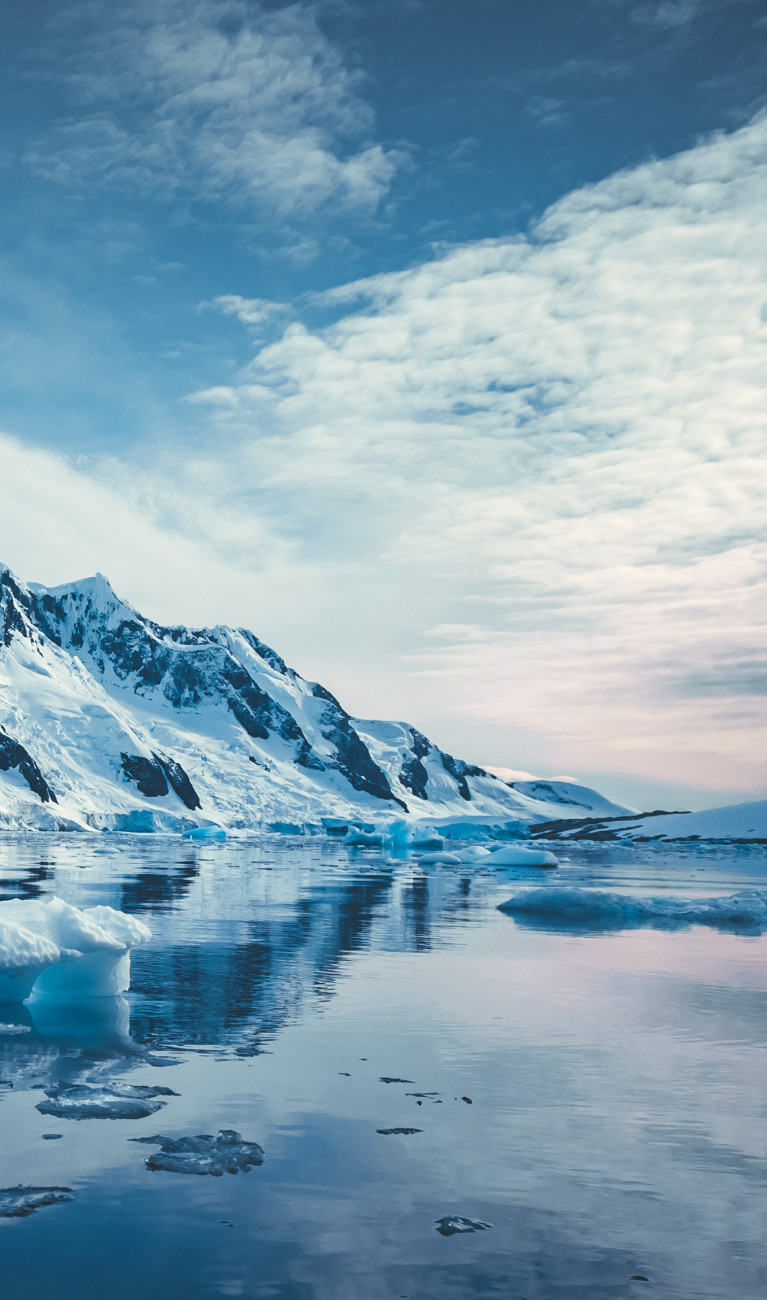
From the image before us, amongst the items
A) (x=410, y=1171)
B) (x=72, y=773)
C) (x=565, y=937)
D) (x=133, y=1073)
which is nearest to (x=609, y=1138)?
(x=410, y=1171)

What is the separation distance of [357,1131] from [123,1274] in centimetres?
324

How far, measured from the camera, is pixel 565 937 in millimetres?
24828

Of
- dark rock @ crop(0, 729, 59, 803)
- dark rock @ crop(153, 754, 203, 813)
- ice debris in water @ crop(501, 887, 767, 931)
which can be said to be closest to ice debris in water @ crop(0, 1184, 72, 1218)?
ice debris in water @ crop(501, 887, 767, 931)

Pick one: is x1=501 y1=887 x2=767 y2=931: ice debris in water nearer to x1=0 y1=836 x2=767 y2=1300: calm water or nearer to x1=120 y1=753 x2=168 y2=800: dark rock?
x1=0 y1=836 x2=767 y2=1300: calm water

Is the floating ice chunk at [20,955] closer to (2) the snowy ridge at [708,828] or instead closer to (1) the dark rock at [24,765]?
(2) the snowy ridge at [708,828]

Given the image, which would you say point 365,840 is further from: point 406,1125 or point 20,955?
point 406,1125

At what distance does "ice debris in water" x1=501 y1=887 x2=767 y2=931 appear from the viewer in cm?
2892

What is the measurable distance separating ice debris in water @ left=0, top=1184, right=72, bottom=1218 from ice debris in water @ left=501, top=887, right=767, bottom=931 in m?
23.0

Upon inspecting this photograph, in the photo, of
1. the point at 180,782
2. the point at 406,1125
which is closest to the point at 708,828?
the point at 180,782

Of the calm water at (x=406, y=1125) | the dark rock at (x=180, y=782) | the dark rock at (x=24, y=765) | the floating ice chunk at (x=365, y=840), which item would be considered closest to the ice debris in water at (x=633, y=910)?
the calm water at (x=406, y=1125)

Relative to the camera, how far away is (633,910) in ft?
101

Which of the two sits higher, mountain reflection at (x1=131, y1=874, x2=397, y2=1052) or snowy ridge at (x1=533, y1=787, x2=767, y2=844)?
snowy ridge at (x1=533, y1=787, x2=767, y2=844)

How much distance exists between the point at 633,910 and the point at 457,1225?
2573cm

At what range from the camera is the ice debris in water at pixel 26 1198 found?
6523 millimetres
